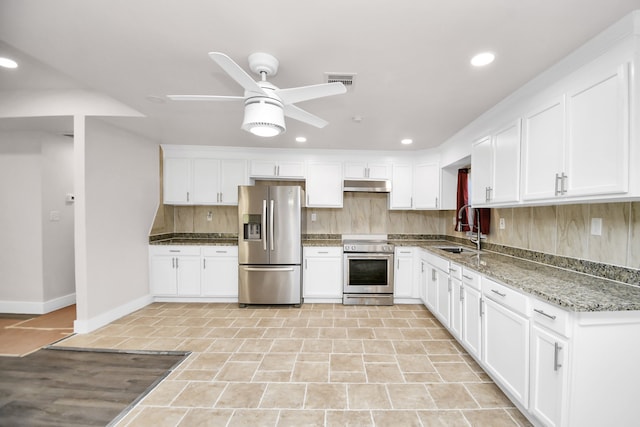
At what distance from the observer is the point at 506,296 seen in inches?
69.6

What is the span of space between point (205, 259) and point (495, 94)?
12.9ft

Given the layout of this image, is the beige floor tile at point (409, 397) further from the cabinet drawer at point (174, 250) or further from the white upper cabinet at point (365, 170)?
the cabinet drawer at point (174, 250)

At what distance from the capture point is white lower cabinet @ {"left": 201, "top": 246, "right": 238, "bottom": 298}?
3797mm

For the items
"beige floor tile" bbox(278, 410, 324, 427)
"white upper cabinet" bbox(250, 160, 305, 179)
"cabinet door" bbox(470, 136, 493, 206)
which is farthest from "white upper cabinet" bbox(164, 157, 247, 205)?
"cabinet door" bbox(470, 136, 493, 206)

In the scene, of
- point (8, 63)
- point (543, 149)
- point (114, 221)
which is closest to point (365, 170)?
point (543, 149)

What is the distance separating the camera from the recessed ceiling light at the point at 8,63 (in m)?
2.07

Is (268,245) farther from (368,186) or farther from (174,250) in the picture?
(368,186)

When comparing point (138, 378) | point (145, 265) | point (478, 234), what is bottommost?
point (138, 378)

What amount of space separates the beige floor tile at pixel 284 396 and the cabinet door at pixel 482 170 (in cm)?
235

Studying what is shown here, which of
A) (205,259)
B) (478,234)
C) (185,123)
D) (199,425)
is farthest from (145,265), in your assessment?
(478,234)

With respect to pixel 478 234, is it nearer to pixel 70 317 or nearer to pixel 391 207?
pixel 391 207

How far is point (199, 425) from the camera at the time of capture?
5.33 ft

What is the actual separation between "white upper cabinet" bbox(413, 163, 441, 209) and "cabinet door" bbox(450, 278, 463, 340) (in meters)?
1.61

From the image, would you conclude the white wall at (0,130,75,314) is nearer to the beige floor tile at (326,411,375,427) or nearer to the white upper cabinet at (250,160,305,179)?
the white upper cabinet at (250,160,305,179)
